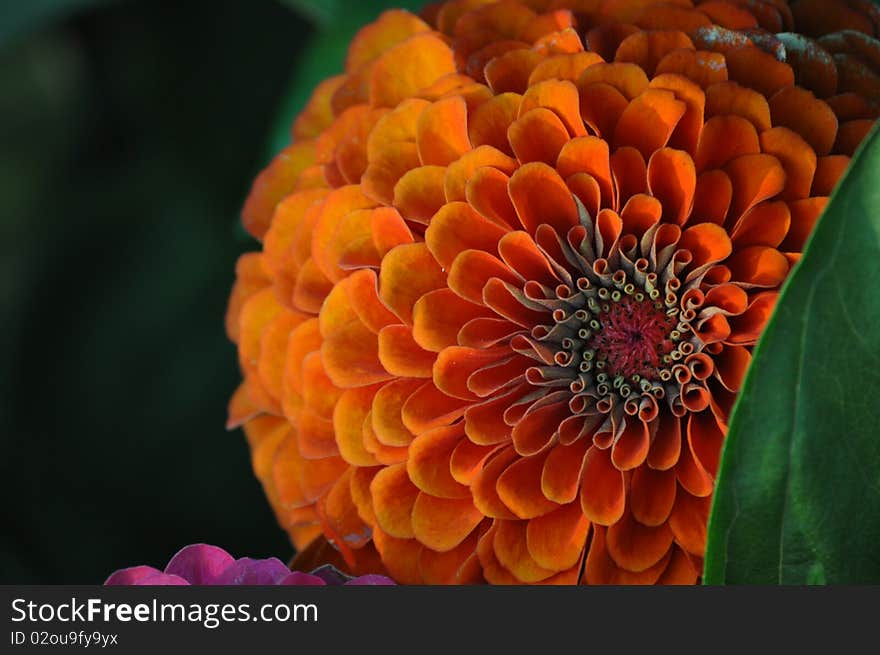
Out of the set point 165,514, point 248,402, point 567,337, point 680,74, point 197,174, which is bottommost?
point 165,514

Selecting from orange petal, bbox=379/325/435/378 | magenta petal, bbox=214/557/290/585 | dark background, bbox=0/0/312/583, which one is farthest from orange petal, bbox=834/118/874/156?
dark background, bbox=0/0/312/583

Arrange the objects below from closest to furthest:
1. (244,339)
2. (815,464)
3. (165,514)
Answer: (815,464) → (244,339) → (165,514)

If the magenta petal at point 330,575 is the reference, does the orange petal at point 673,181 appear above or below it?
above

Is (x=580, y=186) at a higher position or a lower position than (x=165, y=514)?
higher

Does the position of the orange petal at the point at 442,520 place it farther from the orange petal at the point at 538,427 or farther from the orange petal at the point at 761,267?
the orange petal at the point at 761,267

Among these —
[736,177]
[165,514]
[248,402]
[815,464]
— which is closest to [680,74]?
[736,177]

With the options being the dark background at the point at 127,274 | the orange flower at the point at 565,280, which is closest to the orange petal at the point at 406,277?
the orange flower at the point at 565,280

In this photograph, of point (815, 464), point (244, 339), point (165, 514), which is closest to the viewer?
point (815, 464)

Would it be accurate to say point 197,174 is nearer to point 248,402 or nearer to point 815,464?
point 248,402
